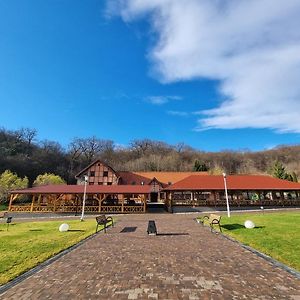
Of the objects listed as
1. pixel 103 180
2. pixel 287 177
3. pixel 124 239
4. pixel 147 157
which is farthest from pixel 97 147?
pixel 124 239

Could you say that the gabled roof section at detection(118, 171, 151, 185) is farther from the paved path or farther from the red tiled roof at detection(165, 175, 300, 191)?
the paved path

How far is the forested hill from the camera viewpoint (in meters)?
61.9

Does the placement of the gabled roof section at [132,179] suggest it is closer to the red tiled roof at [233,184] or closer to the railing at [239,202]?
the red tiled roof at [233,184]

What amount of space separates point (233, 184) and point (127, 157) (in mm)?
53019

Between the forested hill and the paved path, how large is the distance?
5391cm

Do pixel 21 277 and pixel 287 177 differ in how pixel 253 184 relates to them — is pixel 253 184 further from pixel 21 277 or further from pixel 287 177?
pixel 21 277

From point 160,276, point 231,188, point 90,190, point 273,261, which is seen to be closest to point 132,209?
point 90,190

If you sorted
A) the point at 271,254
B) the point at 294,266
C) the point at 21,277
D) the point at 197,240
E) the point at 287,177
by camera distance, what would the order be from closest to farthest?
the point at 21,277, the point at 294,266, the point at 271,254, the point at 197,240, the point at 287,177

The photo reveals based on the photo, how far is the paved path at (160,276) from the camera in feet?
17.0

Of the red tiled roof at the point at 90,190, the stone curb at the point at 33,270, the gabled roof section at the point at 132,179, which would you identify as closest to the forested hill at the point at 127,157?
the gabled roof section at the point at 132,179

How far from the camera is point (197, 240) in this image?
1130cm

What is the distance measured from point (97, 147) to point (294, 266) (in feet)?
257

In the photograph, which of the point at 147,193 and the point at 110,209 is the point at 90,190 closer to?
the point at 110,209

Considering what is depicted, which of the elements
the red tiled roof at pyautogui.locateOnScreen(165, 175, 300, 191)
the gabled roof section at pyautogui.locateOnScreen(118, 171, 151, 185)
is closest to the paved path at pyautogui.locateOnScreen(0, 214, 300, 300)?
the red tiled roof at pyautogui.locateOnScreen(165, 175, 300, 191)
